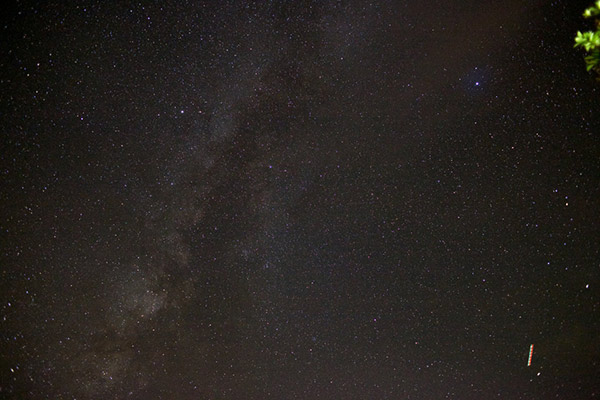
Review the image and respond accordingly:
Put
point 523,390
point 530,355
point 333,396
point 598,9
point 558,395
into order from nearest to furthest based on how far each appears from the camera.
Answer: point 598,9 < point 333,396 < point 530,355 < point 523,390 < point 558,395

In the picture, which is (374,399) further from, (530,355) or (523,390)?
(523,390)

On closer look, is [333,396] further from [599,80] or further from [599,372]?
[599,372]

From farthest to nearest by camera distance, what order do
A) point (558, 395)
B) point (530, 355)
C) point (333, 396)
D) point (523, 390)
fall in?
point (558, 395), point (523, 390), point (530, 355), point (333, 396)

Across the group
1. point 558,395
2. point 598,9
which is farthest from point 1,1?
point 558,395

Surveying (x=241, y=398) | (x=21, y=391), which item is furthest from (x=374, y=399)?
(x=21, y=391)

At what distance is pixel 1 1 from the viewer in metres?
2.87

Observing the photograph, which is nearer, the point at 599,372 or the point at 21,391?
the point at 21,391

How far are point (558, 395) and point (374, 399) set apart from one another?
6.68 m

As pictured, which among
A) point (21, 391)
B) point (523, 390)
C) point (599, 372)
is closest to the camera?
point (21, 391)

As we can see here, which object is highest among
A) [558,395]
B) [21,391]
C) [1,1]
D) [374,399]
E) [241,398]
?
[1,1]

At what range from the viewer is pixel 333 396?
6.32 meters

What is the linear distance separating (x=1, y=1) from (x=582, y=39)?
4.51m

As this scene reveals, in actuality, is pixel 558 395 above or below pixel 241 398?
below

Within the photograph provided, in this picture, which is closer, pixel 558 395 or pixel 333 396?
pixel 333 396
